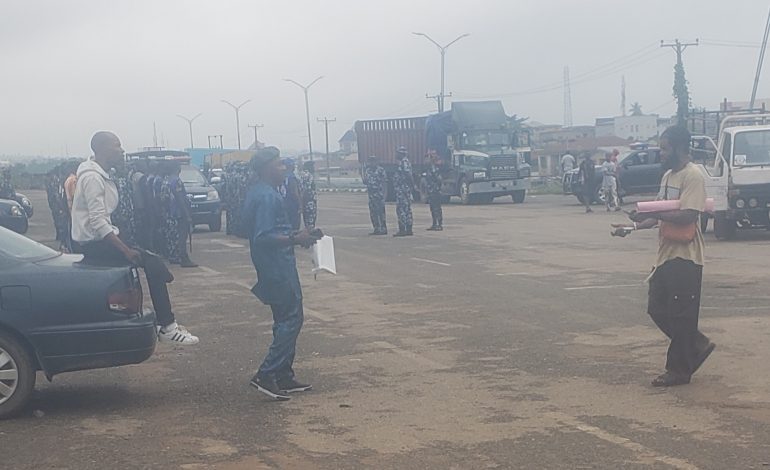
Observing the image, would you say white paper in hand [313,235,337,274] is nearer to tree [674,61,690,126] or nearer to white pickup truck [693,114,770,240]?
white pickup truck [693,114,770,240]

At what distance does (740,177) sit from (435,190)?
6898 mm

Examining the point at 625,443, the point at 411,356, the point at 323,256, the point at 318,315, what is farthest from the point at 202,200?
the point at 625,443

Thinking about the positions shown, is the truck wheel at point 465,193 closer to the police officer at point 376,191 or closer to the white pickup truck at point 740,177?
the police officer at point 376,191

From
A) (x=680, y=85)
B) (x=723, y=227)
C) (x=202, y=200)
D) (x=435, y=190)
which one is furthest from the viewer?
(x=680, y=85)

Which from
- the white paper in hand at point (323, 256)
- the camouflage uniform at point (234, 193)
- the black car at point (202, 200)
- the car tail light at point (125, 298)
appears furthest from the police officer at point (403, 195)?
the car tail light at point (125, 298)

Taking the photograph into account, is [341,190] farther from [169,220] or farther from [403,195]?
[169,220]

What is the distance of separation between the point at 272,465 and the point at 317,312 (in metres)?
6.40

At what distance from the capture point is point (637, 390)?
8117mm

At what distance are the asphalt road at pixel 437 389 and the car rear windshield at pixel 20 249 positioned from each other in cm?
112

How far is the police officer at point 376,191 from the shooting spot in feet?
77.2

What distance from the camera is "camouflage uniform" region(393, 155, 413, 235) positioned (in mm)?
23531

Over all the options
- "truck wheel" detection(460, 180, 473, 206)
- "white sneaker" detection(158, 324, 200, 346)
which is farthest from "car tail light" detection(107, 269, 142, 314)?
"truck wheel" detection(460, 180, 473, 206)

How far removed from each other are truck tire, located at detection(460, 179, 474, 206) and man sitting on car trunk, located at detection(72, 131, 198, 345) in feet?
94.3

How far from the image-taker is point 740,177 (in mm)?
19812
